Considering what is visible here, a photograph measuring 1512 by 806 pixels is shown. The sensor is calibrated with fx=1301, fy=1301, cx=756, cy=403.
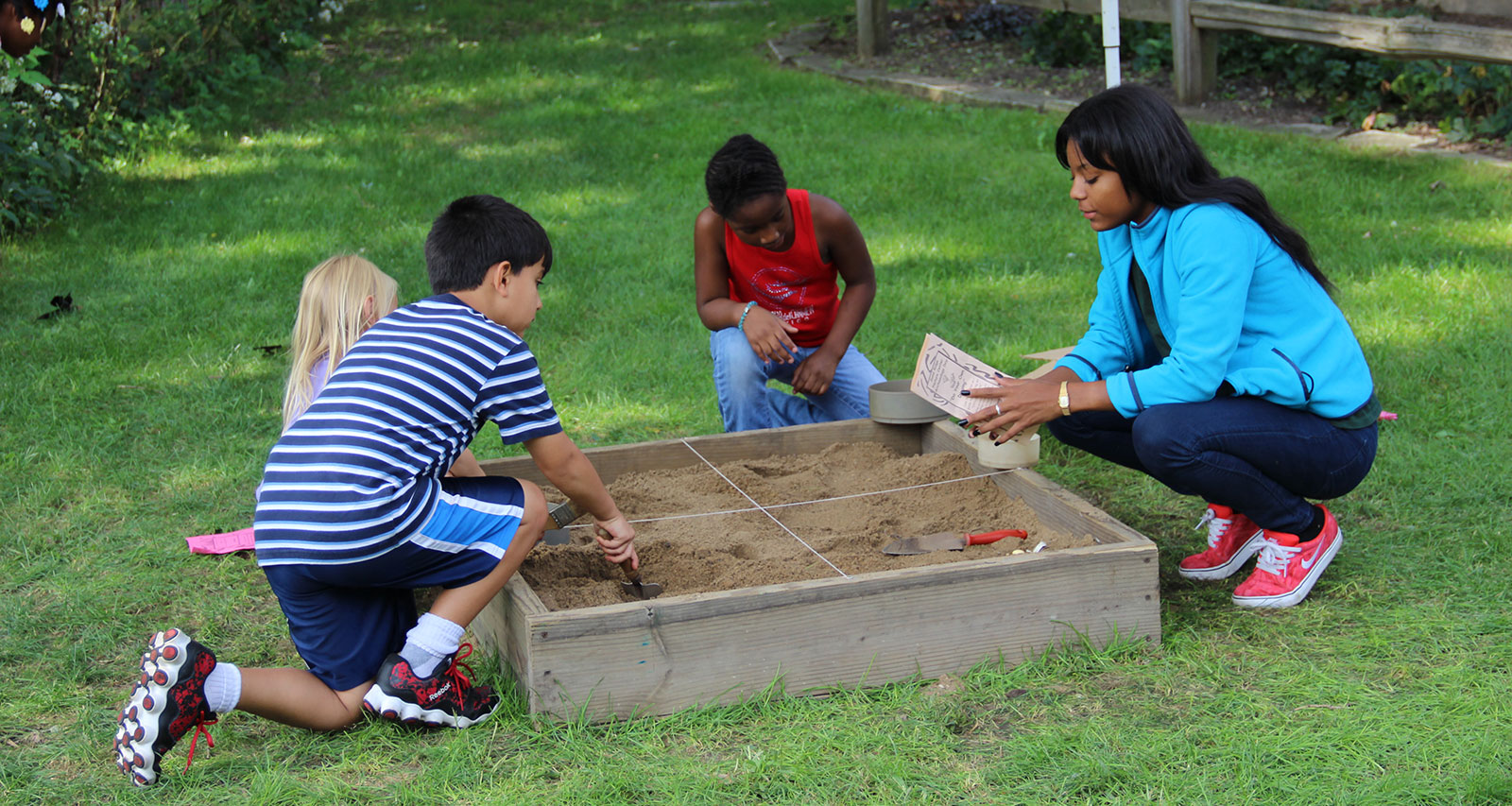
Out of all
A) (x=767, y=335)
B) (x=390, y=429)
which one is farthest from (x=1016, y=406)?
(x=390, y=429)

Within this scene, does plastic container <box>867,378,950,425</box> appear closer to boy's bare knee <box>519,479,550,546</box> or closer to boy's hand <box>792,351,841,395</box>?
boy's hand <box>792,351,841,395</box>

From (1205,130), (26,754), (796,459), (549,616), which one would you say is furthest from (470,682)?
(1205,130)

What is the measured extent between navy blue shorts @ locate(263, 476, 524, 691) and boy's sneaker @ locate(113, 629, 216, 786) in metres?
0.20

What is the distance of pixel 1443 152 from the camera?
643cm

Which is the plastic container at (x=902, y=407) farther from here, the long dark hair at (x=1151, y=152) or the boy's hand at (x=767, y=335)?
the long dark hair at (x=1151, y=152)

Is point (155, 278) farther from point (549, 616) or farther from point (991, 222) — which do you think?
point (549, 616)

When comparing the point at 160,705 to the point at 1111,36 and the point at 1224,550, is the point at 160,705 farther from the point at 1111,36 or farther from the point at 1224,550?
the point at 1111,36

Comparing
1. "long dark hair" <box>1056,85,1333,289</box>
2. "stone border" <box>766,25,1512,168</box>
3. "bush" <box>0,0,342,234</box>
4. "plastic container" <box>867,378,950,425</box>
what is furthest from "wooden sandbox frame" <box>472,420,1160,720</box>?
"stone border" <box>766,25,1512,168</box>

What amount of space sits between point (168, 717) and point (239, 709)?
0.52 ft

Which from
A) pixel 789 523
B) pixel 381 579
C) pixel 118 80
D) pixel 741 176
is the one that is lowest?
pixel 789 523

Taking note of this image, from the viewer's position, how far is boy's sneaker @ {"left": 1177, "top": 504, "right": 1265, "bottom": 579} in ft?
9.67

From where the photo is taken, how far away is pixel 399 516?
2246 millimetres

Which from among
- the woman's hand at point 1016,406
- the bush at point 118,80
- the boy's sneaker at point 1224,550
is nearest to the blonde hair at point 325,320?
the woman's hand at point 1016,406

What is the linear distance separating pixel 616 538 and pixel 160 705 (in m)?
0.85
